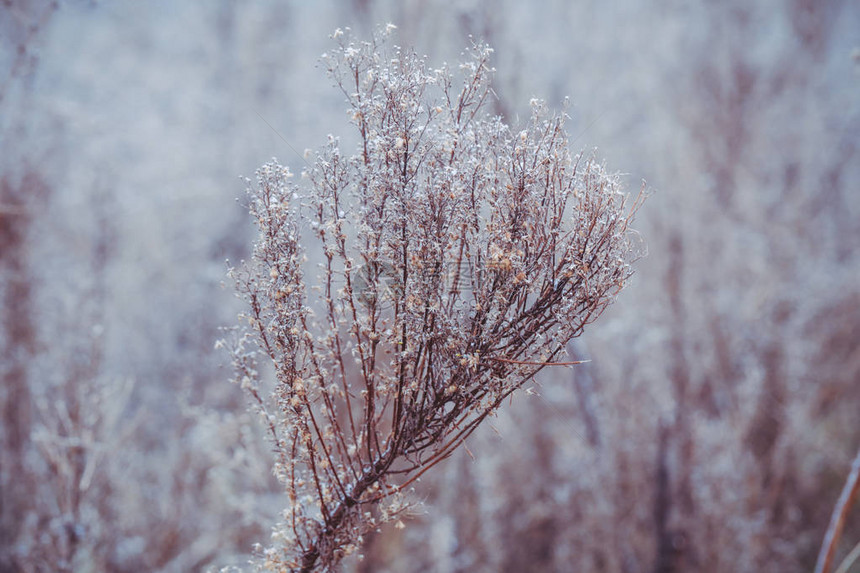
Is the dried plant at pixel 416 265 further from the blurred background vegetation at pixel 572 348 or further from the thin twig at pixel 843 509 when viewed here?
the thin twig at pixel 843 509

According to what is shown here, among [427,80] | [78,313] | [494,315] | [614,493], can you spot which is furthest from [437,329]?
[78,313]

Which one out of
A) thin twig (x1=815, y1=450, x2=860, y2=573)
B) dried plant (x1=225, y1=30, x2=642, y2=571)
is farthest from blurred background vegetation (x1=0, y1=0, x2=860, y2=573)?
thin twig (x1=815, y1=450, x2=860, y2=573)

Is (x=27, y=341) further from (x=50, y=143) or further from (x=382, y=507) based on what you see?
(x=382, y=507)

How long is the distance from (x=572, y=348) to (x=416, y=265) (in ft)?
12.2

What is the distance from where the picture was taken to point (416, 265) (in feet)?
6.58

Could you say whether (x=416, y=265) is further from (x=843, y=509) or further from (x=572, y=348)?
(x=572, y=348)

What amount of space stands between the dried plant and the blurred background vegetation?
1.83 m

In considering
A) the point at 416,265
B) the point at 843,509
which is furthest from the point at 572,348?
the point at 416,265

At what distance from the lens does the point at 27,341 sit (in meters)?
6.57

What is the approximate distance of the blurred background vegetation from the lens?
6281mm

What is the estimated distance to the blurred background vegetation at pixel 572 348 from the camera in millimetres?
6281

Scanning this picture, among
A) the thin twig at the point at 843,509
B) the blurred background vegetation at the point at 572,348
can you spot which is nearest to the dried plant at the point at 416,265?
the blurred background vegetation at the point at 572,348

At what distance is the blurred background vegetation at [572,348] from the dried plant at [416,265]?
1831 mm

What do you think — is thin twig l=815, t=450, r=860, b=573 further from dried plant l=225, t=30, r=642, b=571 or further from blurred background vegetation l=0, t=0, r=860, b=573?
dried plant l=225, t=30, r=642, b=571
